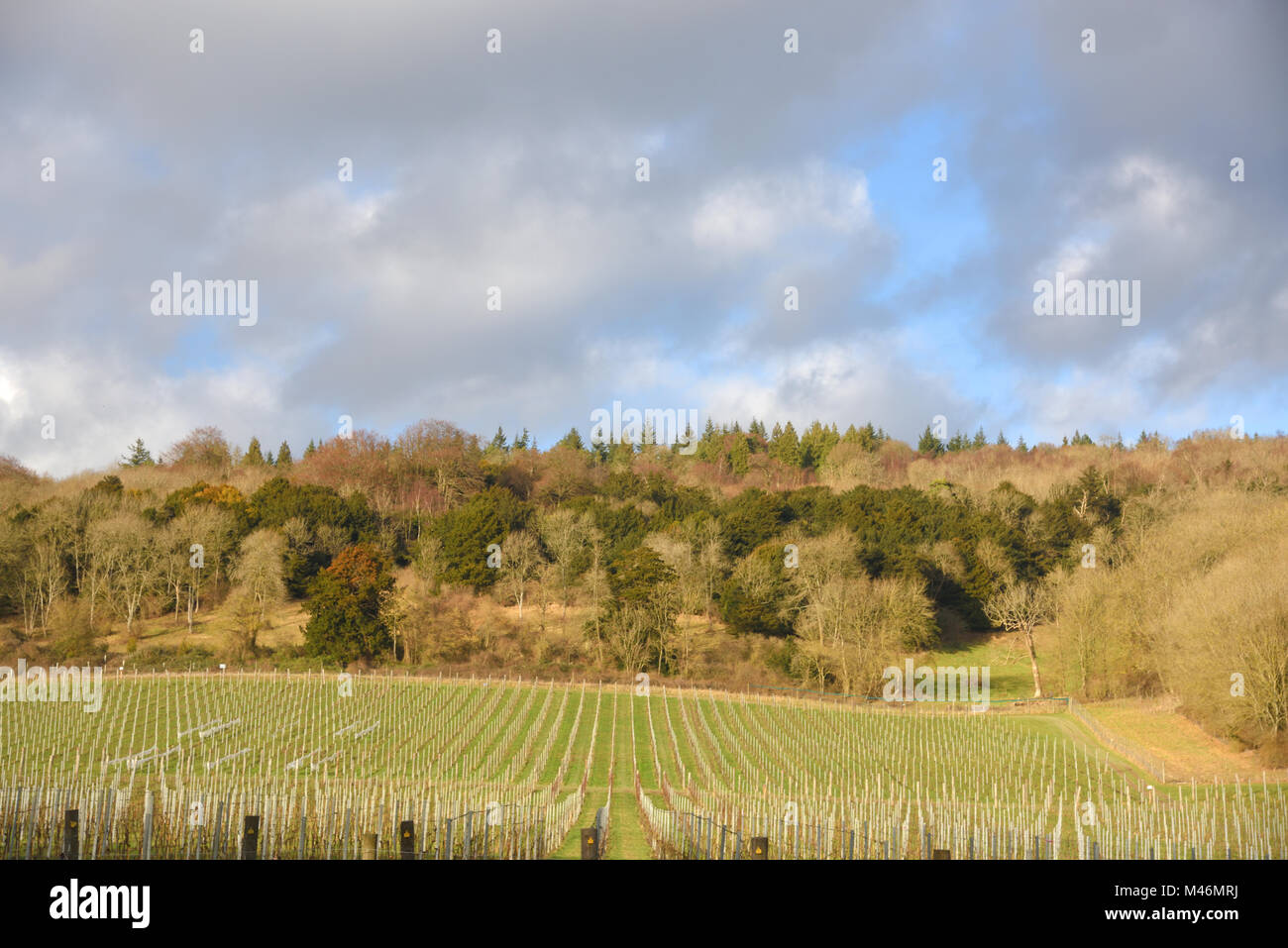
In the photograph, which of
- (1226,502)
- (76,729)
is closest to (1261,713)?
(1226,502)

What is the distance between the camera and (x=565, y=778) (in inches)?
1189

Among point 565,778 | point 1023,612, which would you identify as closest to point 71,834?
point 565,778

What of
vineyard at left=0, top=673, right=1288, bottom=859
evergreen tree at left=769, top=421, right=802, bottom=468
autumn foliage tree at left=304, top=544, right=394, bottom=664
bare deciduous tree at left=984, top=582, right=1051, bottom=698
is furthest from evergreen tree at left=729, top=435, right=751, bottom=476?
vineyard at left=0, top=673, right=1288, bottom=859

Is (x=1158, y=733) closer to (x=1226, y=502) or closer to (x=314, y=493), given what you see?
(x=1226, y=502)

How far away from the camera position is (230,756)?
3075 centimetres

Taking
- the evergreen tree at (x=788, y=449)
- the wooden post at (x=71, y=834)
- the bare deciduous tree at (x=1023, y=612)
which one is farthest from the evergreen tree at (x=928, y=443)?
the wooden post at (x=71, y=834)

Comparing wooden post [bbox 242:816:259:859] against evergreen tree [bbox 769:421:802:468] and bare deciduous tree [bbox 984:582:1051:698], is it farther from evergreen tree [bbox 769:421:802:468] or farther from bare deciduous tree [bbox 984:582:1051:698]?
evergreen tree [bbox 769:421:802:468]

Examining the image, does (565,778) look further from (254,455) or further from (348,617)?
(254,455)

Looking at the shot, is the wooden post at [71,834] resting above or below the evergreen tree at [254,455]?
below

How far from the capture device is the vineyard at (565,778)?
59.8ft

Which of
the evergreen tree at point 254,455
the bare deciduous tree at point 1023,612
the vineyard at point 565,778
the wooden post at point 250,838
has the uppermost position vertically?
the evergreen tree at point 254,455

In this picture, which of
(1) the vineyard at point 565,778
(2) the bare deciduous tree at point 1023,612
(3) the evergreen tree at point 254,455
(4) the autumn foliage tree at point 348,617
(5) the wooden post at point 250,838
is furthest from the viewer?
(3) the evergreen tree at point 254,455

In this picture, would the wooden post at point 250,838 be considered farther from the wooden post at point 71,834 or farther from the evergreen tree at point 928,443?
the evergreen tree at point 928,443
